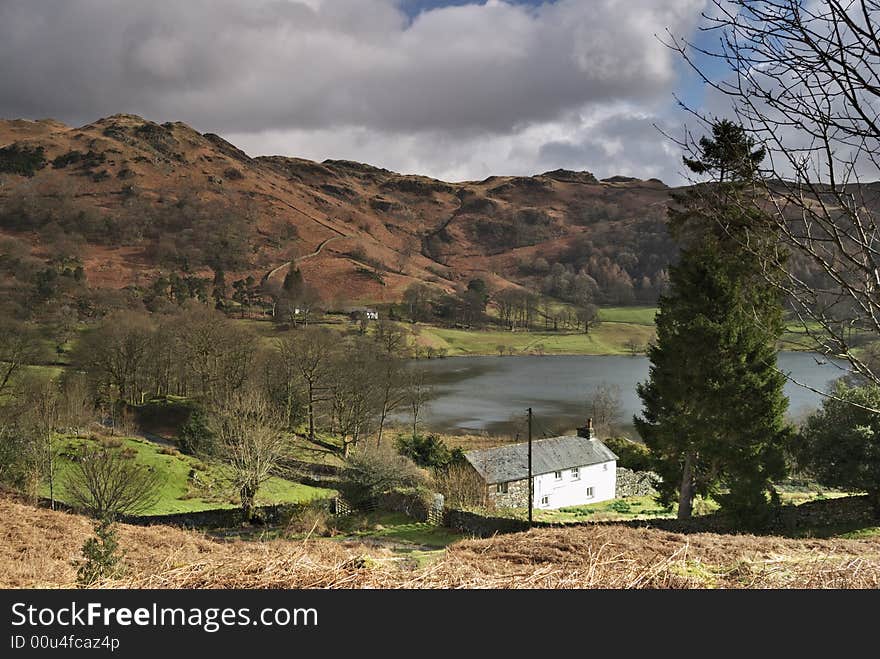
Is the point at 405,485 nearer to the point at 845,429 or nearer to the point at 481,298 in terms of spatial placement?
the point at 845,429

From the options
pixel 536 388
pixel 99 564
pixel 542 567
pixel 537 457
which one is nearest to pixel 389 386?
pixel 537 457

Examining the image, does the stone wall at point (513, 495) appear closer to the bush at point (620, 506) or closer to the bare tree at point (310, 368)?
the bush at point (620, 506)

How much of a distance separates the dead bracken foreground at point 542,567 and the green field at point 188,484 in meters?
18.2

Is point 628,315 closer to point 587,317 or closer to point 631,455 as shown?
point 587,317

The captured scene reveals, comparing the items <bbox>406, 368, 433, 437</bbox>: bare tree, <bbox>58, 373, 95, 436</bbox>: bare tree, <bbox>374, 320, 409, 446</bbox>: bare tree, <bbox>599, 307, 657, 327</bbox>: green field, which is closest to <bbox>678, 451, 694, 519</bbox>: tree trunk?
<bbox>374, 320, 409, 446</bbox>: bare tree

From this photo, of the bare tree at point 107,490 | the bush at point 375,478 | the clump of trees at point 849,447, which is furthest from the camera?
the bush at point 375,478

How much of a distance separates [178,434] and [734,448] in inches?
1183

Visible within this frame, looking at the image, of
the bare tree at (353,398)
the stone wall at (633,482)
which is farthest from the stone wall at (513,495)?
the bare tree at (353,398)

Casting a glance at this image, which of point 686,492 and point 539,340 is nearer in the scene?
point 686,492

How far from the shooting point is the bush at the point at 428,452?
1272 inches

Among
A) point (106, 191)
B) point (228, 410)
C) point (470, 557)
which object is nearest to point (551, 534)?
point (470, 557)

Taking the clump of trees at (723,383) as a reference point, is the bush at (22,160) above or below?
above

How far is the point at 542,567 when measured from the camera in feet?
16.1

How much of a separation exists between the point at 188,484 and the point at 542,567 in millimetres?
24946
